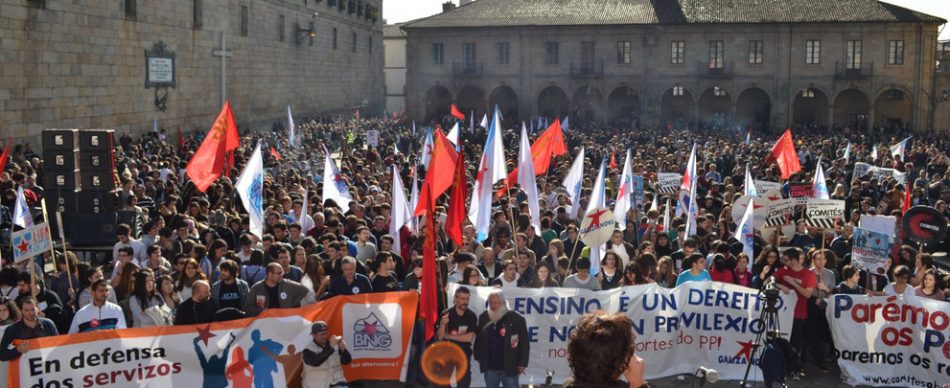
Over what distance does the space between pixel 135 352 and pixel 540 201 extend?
8.53 metres

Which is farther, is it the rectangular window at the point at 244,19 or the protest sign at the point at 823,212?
the rectangular window at the point at 244,19

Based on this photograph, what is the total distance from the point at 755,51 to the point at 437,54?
56.5 ft

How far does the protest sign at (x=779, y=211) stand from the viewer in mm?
13102

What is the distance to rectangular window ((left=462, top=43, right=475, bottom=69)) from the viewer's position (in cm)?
5791

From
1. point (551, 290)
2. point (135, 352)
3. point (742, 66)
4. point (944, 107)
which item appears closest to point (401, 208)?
point (551, 290)

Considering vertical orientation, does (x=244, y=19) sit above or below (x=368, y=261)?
above

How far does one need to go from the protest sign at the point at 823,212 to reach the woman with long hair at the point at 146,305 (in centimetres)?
831

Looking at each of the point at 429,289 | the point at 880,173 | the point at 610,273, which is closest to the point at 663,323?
the point at 610,273

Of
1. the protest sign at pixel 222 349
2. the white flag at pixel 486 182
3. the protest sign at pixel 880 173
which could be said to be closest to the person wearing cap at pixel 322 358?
the protest sign at pixel 222 349

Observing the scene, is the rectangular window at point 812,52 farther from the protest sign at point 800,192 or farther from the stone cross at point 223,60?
the protest sign at point 800,192

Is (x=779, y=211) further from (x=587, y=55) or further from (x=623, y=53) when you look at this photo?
(x=587, y=55)

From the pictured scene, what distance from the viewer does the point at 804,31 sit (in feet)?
173

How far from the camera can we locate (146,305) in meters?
9.05

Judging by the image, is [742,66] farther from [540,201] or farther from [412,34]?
[540,201]
